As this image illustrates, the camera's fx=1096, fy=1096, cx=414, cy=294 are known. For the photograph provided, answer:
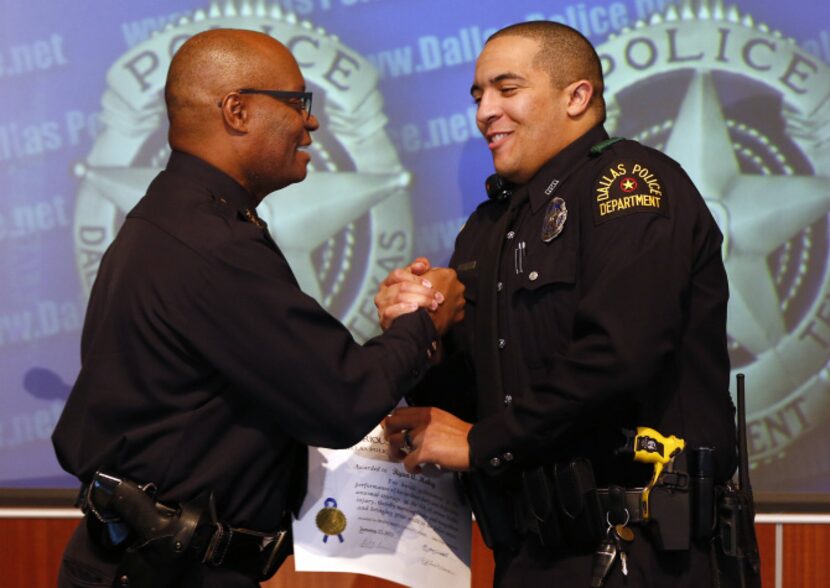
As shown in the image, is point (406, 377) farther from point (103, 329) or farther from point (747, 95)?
point (747, 95)

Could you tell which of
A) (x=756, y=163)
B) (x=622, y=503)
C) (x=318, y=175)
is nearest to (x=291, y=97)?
(x=318, y=175)

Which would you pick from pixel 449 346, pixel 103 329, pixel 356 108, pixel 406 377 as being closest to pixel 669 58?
pixel 356 108

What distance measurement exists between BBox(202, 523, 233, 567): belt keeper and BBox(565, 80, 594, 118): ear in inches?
43.4

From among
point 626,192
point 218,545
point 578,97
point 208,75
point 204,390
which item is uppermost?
point 208,75

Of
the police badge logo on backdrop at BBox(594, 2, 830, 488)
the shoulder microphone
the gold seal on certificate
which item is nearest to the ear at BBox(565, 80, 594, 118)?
the shoulder microphone

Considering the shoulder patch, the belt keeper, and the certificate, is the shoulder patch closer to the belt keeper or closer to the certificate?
the certificate

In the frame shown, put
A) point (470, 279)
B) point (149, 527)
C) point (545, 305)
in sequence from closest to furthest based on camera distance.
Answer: point (149, 527) → point (545, 305) → point (470, 279)

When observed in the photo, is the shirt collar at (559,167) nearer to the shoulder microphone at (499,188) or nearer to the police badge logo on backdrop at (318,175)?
the shoulder microphone at (499,188)

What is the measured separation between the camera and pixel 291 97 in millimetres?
2203

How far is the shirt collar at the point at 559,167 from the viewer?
2.24 meters

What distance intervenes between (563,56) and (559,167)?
0.25 meters

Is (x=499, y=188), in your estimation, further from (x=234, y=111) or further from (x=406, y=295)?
(x=234, y=111)

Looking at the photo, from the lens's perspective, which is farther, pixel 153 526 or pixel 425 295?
pixel 425 295

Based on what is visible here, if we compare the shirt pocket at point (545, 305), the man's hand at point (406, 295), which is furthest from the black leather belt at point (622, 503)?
the man's hand at point (406, 295)
